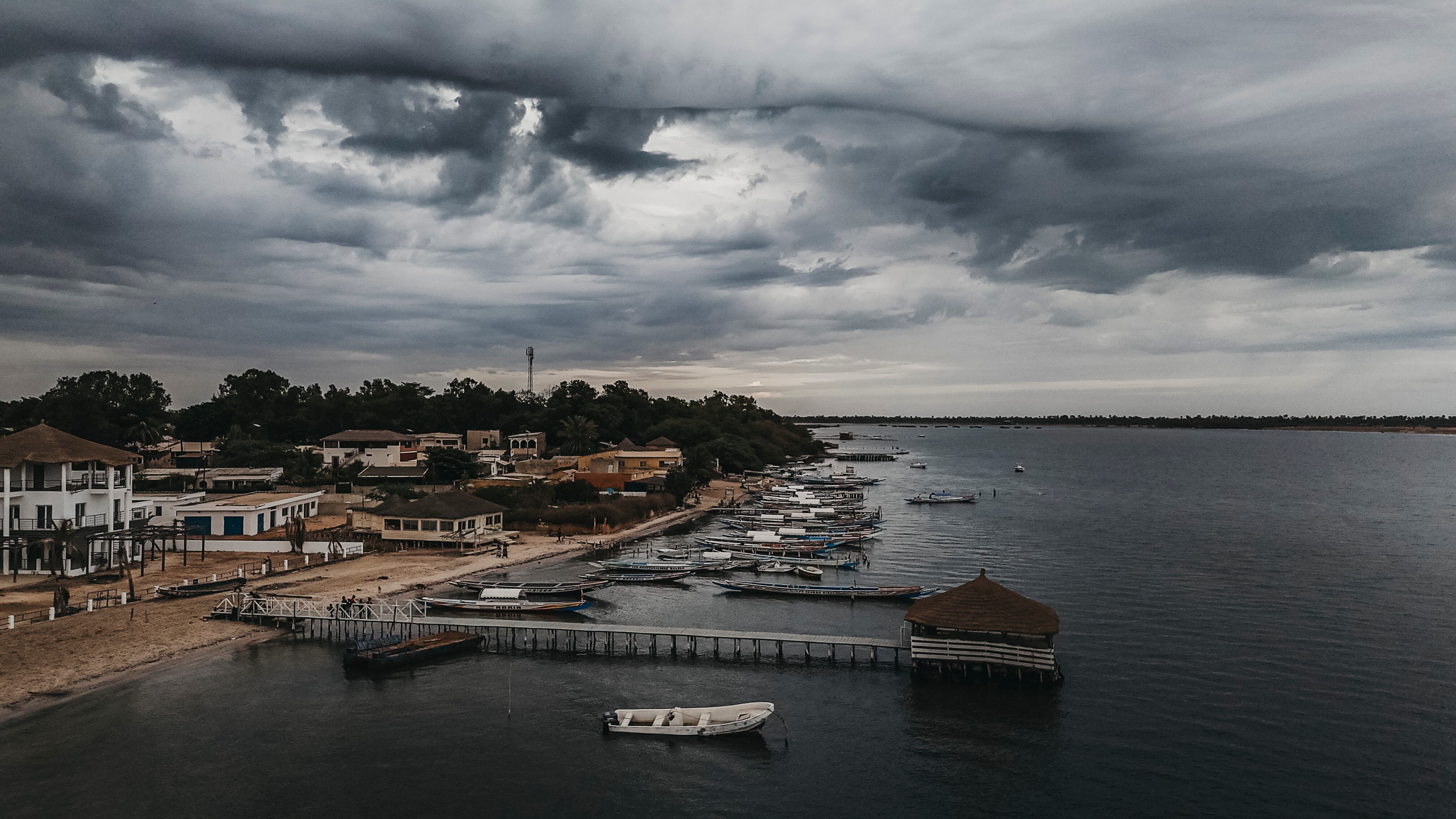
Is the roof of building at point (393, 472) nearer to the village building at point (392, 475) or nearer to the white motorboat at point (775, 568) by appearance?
the village building at point (392, 475)

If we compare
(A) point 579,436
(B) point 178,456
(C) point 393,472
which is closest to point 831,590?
(C) point 393,472

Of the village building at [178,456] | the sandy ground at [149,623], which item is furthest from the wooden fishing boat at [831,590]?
the village building at [178,456]

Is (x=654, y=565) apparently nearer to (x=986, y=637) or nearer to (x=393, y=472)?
(x=986, y=637)

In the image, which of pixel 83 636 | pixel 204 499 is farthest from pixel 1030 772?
pixel 204 499

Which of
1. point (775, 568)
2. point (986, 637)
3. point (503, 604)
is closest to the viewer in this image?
point (986, 637)

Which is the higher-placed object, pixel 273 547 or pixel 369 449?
pixel 369 449

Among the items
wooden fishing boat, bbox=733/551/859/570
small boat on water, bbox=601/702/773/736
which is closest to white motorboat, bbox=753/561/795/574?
wooden fishing boat, bbox=733/551/859/570
